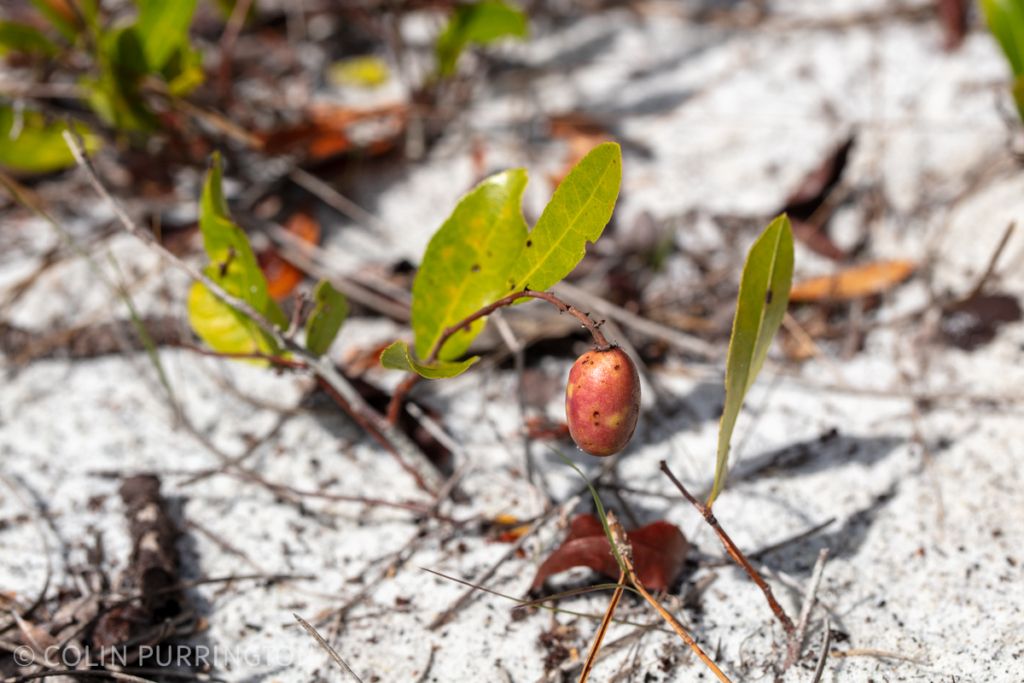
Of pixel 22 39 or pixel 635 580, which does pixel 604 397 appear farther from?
pixel 22 39

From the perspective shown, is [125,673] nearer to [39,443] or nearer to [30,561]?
[30,561]

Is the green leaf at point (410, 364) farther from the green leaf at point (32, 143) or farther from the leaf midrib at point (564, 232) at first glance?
the green leaf at point (32, 143)

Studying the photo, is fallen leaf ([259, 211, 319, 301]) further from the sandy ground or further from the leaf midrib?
the leaf midrib

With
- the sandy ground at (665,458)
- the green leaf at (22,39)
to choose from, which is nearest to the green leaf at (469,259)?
the sandy ground at (665,458)

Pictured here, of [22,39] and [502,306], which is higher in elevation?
[22,39]

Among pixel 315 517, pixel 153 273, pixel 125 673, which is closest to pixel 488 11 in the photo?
pixel 153 273

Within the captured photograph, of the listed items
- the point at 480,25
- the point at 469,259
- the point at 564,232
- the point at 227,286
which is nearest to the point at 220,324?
the point at 227,286

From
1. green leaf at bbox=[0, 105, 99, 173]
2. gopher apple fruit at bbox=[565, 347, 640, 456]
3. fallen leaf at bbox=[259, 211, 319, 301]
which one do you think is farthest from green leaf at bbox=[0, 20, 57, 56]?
gopher apple fruit at bbox=[565, 347, 640, 456]

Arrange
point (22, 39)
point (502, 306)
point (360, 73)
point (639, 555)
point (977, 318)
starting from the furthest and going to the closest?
point (360, 73)
point (22, 39)
point (977, 318)
point (639, 555)
point (502, 306)
